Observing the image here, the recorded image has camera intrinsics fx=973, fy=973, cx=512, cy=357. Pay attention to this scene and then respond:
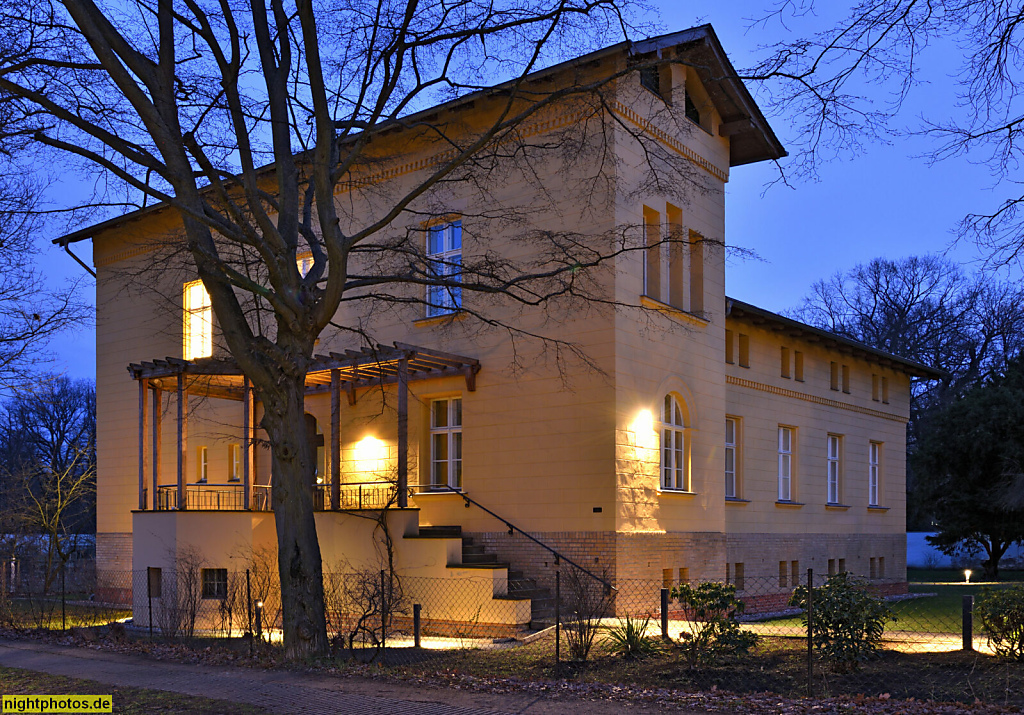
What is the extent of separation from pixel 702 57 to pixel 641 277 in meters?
4.51

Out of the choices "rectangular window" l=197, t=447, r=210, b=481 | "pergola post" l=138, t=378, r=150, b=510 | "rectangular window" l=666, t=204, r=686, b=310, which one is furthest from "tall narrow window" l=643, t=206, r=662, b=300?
"rectangular window" l=197, t=447, r=210, b=481

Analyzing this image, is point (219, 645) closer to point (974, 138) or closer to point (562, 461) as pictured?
point (562, 461)

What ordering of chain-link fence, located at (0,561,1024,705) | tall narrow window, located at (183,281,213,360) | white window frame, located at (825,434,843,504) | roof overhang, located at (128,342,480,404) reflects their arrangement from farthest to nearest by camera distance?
white window frame, located at (825,434,843,504) < tall narrow window, located at (183,281,213,360) < roof overhang, located at (128,342,480,404) < chain-link fence, located at (0,561,1024,705)

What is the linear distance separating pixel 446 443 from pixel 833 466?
1246cm

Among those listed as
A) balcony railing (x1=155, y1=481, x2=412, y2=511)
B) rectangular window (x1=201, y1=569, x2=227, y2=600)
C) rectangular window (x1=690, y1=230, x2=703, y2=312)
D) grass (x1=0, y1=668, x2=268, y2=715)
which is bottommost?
rectangular window (x1=201, y1=569, x2=227, y2=600)

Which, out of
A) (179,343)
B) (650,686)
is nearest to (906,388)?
(179,343)

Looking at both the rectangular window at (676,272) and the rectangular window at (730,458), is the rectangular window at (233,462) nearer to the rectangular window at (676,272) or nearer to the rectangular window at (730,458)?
the rectangular window at (676,272)

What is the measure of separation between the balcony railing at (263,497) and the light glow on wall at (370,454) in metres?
0.38

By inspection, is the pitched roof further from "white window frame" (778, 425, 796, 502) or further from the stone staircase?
the stone staircase

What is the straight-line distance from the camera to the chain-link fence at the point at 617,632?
1025cm

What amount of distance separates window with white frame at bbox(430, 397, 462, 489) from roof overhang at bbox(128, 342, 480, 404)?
814mm

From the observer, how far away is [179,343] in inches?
958

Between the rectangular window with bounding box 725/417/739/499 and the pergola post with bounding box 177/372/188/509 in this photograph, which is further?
the rectangular window with bounding box 725/417/739/499

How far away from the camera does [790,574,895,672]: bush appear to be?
10.4 meters
